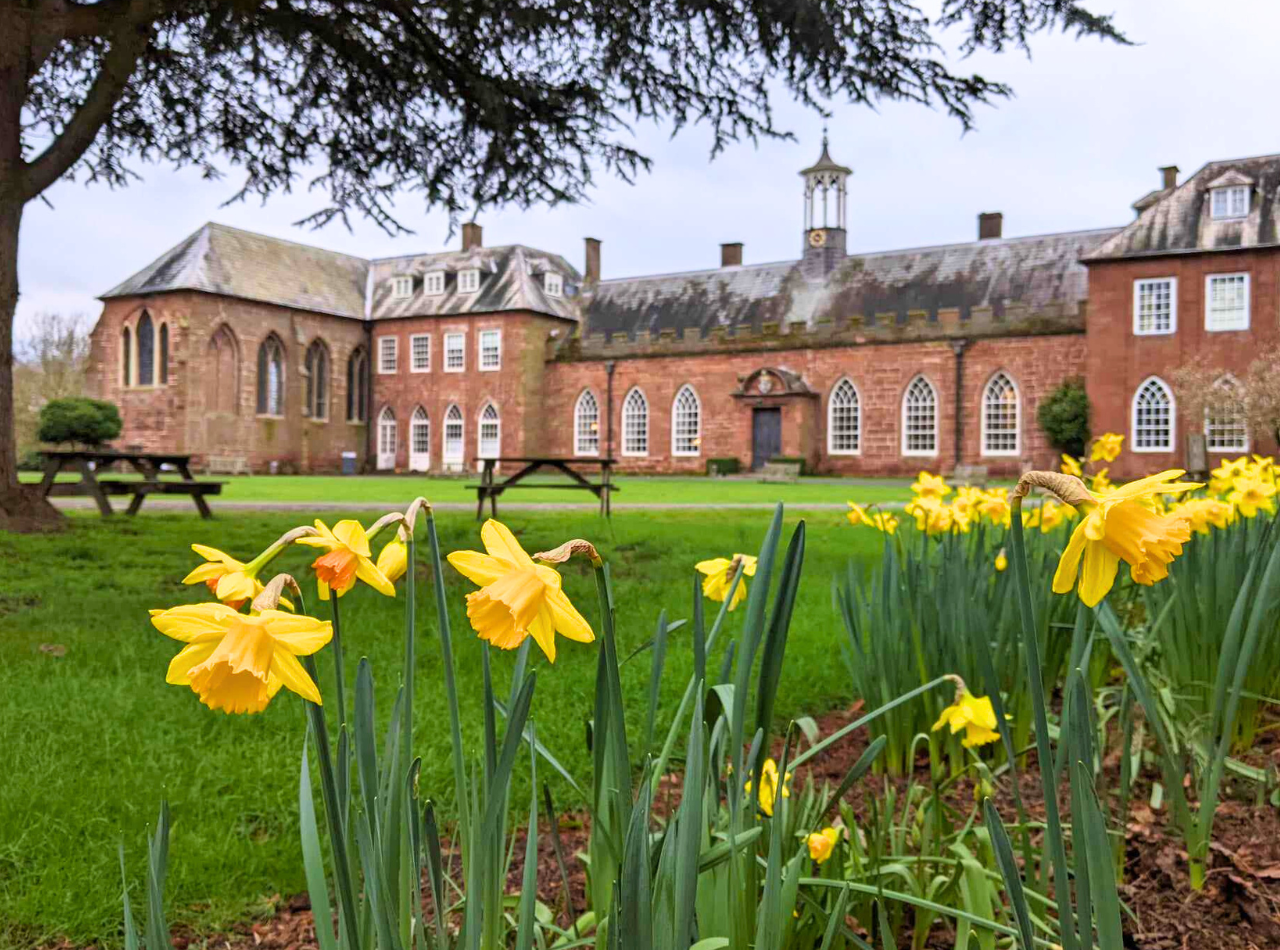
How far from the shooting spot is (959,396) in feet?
106

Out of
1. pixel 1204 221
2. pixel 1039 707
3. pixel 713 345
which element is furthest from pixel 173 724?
pixel 713 345

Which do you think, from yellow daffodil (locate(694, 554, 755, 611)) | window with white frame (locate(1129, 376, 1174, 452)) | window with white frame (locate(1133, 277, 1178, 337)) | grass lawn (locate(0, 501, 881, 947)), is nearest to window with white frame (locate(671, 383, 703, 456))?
window with white frame (locate(1129, 376, 1174, 452))

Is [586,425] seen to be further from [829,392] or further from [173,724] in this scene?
[173,724]

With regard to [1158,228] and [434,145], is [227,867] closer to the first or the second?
[434,145]

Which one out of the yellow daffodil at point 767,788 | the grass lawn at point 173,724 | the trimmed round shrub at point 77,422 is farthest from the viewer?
the trimmed round shrub at point 77,422

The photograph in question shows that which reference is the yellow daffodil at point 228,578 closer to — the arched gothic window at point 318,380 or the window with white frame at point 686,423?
the window with white frame at point 686,423

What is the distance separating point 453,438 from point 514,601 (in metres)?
40.8

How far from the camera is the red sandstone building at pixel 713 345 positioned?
94.1ft

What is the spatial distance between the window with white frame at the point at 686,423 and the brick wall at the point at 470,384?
5.51 meters

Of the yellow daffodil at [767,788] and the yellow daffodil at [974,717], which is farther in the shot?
the yellow daffodil at [974,717]

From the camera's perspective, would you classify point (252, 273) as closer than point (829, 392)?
No

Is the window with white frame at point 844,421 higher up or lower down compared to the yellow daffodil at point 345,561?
higher up

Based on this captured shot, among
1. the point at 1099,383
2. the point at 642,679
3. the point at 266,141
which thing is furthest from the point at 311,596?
the point at 1099,383

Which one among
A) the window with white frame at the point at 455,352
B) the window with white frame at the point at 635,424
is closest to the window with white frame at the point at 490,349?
the window with white frame at the point at 455,352
